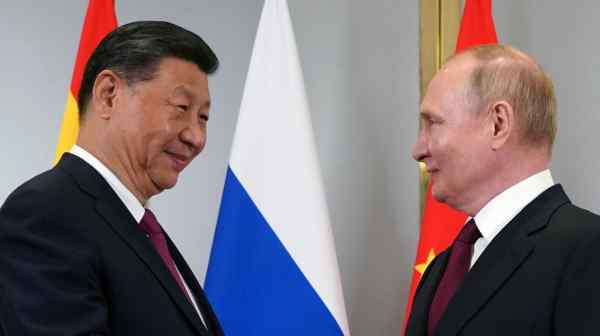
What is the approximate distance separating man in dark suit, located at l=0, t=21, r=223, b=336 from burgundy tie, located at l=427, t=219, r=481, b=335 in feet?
1.41

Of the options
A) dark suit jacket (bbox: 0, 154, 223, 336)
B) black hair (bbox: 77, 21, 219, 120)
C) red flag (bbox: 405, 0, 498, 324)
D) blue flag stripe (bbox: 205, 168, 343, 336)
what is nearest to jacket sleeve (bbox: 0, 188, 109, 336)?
dark suit jacket (bbox: 0, 154, 223, 336)

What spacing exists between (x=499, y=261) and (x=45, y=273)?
0.77 metres

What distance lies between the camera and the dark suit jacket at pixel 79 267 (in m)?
1.11

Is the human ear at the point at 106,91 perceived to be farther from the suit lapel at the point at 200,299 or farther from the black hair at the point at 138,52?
the suit lapel at the point at 200,299

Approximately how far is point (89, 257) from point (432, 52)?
1742mm

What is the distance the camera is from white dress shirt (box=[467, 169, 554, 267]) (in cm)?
150

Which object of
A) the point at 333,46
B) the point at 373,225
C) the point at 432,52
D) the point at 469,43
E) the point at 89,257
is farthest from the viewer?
the point at 333,46

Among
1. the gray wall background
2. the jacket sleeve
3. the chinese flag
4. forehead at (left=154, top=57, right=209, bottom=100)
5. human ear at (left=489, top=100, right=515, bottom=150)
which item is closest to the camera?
the jacket sleeve

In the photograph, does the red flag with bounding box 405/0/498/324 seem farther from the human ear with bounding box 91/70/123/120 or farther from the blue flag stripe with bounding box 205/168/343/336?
the human ear with bounding box 91/70/123/120

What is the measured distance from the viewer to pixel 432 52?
267cm

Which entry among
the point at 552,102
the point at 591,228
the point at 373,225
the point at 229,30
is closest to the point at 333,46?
the point at 229,30

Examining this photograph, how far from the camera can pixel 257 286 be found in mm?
2408

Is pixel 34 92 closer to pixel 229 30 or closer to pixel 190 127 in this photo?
pixel 229 30

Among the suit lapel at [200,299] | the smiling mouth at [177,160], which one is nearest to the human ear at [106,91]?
the smiling mouth at [177,160]
